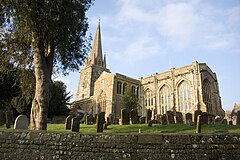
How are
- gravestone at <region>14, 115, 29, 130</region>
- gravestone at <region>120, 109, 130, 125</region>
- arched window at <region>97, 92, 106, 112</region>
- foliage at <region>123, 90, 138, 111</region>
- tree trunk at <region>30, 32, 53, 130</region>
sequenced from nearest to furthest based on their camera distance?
gravestone at <region>14, 115, 29, 130</region> < tree trunk at <region>30, 32, 53, 130</region> < gravestone at <region>120, 109, 130, 125</region> < foliage at <region>123, 90, 138, 111</region> < arched window at <region>97, 92, 106, 112</region>

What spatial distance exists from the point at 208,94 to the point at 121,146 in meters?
36.8

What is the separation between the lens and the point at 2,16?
41.8 feet

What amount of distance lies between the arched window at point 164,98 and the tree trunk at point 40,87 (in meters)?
31.5

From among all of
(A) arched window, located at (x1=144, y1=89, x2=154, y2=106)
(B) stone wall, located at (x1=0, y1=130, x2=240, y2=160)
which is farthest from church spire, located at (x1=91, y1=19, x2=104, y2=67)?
(B) stone wall, located at (x1=0, y1=130, x2=240, y2=160)

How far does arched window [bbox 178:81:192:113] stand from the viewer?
3753 centimetres

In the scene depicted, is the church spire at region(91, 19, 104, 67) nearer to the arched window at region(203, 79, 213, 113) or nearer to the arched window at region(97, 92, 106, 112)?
the arched window at region(97, 92, 106, 112)

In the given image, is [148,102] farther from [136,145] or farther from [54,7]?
[136,145]

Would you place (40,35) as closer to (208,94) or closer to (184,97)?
(184,97)

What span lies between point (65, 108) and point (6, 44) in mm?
23446

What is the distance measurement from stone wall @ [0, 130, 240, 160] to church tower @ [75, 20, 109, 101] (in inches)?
2237

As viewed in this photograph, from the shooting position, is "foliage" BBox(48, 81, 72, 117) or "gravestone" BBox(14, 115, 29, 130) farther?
"foliage" BBox(48, 81, 72, 117)

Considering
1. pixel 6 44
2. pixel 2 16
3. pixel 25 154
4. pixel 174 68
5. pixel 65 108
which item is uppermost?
pixel 174 68

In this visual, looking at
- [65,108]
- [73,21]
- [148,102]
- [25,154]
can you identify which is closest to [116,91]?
[148,102]

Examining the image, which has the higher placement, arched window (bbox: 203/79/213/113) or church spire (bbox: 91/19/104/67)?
church spire (bbox: 91/19/104/67)
